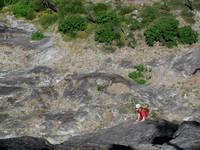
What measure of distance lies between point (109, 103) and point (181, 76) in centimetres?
671

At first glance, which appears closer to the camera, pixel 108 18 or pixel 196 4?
pixel 108 18

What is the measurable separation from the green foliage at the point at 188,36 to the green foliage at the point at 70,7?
1125 cm

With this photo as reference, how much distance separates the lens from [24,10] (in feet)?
126

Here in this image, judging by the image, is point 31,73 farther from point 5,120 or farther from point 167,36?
point 167,36

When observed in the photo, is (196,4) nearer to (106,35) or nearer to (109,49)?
(106,35)

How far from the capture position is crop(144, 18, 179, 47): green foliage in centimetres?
3125

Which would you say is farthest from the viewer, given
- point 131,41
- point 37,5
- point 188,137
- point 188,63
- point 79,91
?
point 37,5

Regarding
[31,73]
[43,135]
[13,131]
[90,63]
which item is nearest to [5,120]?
[13,131]

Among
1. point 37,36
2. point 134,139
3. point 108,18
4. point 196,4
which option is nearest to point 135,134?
point 134,139

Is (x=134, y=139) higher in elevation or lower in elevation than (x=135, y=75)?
lower

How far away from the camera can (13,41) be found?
33.9 m

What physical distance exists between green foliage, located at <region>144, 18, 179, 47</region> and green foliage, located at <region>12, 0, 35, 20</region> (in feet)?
45.2

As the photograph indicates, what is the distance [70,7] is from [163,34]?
11426 millimetres

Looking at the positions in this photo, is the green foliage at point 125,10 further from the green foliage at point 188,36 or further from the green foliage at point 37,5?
the green foliage at point 37,5
